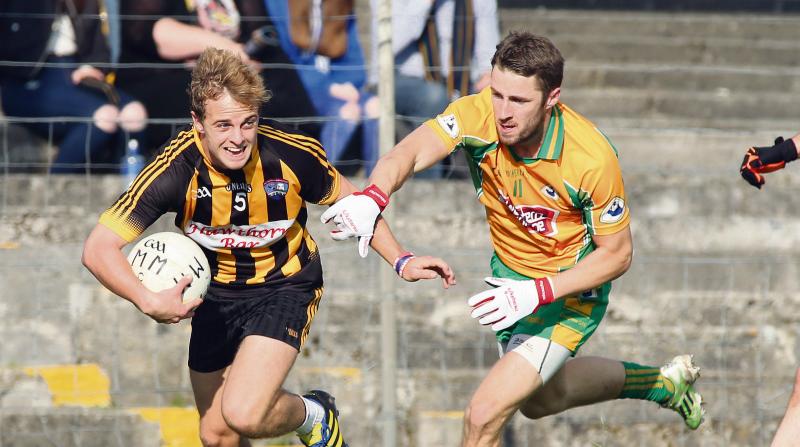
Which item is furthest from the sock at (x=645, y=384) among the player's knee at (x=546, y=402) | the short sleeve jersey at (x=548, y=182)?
the short sleeve jersey at (x=548, y=182)

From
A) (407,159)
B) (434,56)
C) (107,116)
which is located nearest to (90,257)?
(407,159)

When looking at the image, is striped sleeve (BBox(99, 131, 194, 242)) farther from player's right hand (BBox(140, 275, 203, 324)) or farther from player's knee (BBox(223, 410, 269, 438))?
player's knee (BBox(223, 410, 269, 438))

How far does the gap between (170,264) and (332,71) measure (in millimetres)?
4321

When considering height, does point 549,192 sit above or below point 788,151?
below

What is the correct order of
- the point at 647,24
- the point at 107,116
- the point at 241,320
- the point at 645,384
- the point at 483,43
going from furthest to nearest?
1. the point at 647,24
2. the point at 483,43
3. the point at 107,116
4. the point at 645,384
5. the point at 241,320

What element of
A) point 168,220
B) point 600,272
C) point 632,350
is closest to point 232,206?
point 600,272

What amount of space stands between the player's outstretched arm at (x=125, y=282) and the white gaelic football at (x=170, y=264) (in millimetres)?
64

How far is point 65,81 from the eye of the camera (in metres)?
9.23

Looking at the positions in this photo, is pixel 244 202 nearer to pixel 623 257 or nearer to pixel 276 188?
pixel 276 188

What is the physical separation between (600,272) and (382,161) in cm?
123

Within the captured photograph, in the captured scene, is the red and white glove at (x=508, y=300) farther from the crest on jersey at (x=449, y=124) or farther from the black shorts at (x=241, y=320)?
the black shorts at (x=241, y=320)

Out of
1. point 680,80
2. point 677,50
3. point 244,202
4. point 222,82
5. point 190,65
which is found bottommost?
point 680,80

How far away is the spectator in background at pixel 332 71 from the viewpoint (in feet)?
30.6

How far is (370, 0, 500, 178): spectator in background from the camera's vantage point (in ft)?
29.8
